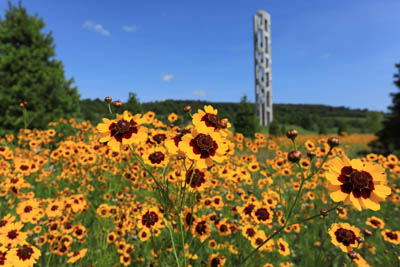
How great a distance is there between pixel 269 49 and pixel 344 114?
5102cm

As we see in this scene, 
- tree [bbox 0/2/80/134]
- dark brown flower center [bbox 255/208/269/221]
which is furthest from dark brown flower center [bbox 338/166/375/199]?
tree [bbox 0/2/80/134]

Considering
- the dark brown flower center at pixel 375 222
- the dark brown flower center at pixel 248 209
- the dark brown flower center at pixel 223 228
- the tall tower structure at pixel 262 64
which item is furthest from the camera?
the tall tower structure at pixel 262 64

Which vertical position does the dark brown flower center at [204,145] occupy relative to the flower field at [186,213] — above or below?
above

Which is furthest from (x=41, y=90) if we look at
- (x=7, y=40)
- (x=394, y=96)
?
(x=394, y=96)

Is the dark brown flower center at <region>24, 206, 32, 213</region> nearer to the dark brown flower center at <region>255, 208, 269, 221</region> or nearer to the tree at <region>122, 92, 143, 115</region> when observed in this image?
the dark brown flower center at <region>255, 208, 269, 221</region>

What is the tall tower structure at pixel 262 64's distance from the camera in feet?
89.7

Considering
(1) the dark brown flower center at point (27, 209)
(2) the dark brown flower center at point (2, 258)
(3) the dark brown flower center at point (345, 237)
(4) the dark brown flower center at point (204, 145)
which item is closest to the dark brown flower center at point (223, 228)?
(3) the dark brown flower center at point (345, 237)

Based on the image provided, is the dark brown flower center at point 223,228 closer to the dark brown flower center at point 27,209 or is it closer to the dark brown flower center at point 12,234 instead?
the dark brown flower center at point 12,234

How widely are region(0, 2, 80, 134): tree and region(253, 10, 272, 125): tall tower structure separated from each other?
22.4 m

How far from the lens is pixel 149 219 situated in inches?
76.1

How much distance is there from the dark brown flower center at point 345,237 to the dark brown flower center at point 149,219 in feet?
4.96

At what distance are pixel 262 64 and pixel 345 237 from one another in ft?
93.3

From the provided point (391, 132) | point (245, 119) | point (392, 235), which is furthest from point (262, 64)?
point (392, 235)

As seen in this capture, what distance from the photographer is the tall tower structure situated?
2734cm
